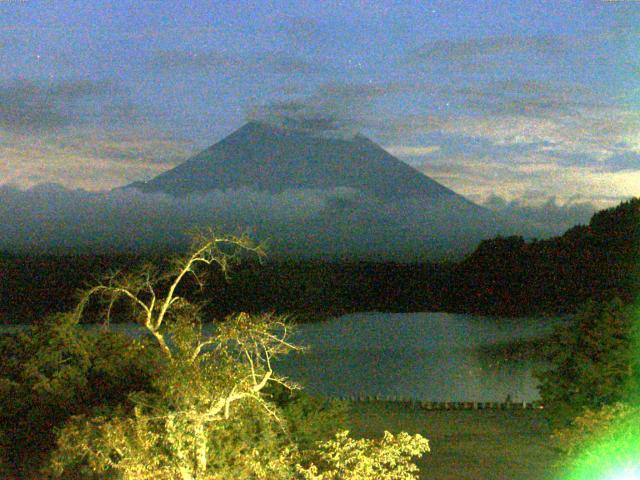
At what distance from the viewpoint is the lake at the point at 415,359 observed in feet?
68.2

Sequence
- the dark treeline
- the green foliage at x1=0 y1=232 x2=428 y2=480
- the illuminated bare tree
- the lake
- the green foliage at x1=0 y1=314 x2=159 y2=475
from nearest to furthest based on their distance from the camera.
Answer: the illuminated bare tree < the green foliage at x1=0 y1=232 x2=428 y2=480 < the green foliage at x1=0 y1=314 x2=159 y2=475 < the lake < the dark treeline

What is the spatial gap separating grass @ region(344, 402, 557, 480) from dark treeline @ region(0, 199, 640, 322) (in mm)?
17950

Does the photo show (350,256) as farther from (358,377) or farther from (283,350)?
(283,350)

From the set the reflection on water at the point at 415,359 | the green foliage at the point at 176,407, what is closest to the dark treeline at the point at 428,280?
the reflection on water at the point at 415,359

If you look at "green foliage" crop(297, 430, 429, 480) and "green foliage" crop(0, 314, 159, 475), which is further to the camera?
"green foliage" crop(0, 314, 159, 475)

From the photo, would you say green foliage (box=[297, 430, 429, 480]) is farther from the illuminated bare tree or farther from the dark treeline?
the dark treeline

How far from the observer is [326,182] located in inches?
3103

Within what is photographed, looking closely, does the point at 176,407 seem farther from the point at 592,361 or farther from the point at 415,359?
the point at 415,359

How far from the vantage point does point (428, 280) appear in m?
44.1

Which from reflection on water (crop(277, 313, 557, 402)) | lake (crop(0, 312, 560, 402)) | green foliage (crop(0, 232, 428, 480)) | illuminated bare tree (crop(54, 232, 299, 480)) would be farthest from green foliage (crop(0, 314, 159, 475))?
lake (crop(0, 312, 560, 402))

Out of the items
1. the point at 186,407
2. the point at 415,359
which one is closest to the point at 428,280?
the point at 415,359

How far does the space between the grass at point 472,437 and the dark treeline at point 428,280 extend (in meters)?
18.0

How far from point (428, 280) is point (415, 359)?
15.9 m

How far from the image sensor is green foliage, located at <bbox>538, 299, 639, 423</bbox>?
9.50m
